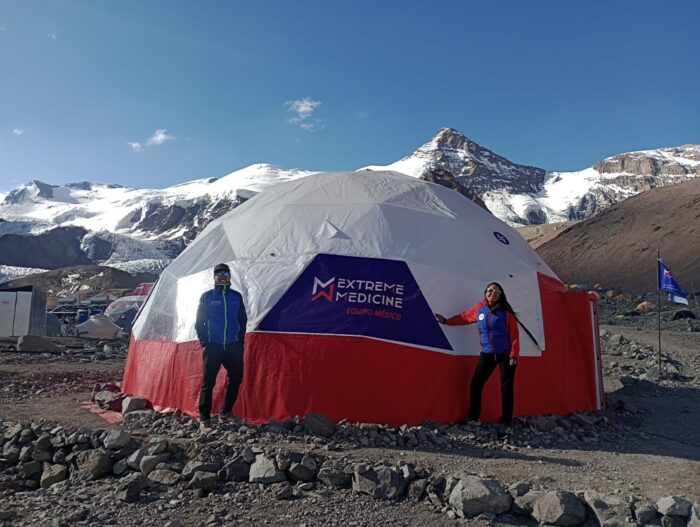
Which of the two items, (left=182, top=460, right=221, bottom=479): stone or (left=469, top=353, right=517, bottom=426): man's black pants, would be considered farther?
(left=469, top=353, right=517, bottom=426): man's black pants

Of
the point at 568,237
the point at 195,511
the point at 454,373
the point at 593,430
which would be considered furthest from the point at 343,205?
the point at 568,237

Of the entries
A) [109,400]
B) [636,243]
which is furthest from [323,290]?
[636,243]

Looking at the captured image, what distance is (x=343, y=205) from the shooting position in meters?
8.41

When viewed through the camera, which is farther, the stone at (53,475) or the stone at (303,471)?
the stone at (53,475)

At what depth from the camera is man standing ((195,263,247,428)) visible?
6.59 m

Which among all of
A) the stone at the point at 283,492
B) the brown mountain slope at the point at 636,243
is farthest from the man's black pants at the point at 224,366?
the brown mountain slope at the point at 636,243

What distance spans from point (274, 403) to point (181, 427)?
1022 millimetres

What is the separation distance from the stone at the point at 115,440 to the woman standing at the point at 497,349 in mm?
3686

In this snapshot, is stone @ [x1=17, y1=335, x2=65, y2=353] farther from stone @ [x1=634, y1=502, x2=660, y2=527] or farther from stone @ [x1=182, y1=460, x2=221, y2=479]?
stone @ [x1=634, y1=502, x2=660, y2=527]

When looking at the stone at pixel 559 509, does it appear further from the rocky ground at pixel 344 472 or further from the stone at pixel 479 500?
the stone at pixel 479 500

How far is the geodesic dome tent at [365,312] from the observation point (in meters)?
6.77

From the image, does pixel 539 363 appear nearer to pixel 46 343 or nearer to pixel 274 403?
pixel 274 403

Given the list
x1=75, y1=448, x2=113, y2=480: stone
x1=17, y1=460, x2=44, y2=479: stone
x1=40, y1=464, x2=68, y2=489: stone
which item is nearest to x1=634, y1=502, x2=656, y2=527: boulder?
x1=75, y1=448, x2=113, y2=480: stone

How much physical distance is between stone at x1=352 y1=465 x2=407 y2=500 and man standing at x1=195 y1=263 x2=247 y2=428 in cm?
224
